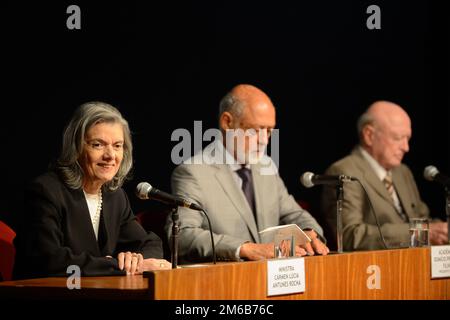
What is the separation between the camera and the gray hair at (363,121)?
571cm

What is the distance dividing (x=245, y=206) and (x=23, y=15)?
155 centimetres

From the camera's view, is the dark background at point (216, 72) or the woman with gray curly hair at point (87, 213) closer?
the woman with gray curly hair at point (87, 213)

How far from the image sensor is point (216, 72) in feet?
17.0

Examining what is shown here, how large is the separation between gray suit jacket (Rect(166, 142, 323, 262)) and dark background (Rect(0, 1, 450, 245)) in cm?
42

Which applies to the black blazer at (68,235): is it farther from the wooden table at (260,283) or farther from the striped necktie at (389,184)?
the striped necktie at (389,184)

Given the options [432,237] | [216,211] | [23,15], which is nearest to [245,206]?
[216,211]

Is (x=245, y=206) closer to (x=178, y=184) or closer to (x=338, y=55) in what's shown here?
(x=178, y=184)

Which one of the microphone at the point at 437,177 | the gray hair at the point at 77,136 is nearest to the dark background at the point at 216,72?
the gray hair at the point at 77,136

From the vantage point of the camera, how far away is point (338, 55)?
5898 millimetres

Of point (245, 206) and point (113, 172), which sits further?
point (245, 206)

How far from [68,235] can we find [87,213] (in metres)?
0.14

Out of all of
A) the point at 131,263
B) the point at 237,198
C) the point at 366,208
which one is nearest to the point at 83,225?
the point at 131,263

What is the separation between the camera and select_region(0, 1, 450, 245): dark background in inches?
168

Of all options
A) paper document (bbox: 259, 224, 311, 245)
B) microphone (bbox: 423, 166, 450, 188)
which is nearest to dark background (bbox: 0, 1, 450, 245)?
microphone (bbox: 423, 166, 450, 188)
